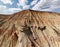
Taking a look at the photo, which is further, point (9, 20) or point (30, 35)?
point (9, 20)

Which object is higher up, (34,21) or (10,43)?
(34,21)

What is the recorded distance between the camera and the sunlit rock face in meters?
23.0

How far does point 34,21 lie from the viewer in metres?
25.6

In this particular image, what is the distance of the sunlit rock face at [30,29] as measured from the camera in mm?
23016

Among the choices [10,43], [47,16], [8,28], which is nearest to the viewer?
[10,43]

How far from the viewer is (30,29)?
949 inches

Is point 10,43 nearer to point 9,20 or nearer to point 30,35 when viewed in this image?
point 30,35

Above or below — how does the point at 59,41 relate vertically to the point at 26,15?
below

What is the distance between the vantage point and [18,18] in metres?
26.0

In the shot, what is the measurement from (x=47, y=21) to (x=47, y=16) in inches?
30.1

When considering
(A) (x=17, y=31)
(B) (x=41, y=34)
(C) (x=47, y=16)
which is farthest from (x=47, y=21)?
(A) (x=17, y=31)

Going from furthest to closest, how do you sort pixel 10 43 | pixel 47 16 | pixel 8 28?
pixel 47 16 < pixel 8 28 < pixel 10 43

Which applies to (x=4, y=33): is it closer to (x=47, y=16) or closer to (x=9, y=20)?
(x=9, y=20)

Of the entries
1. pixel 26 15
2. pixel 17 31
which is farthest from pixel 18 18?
pixel 17 31
